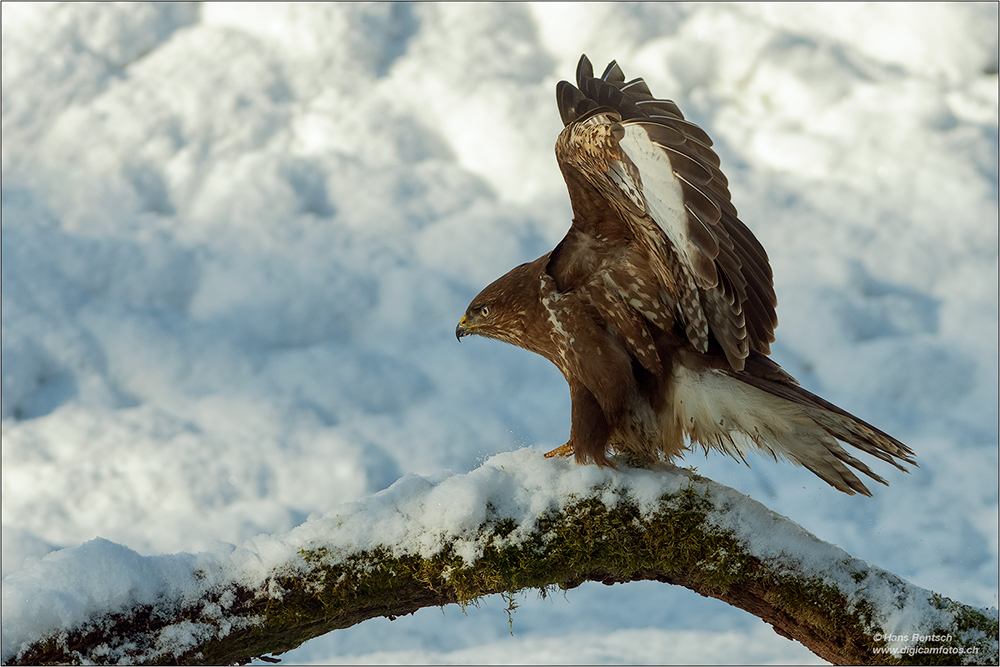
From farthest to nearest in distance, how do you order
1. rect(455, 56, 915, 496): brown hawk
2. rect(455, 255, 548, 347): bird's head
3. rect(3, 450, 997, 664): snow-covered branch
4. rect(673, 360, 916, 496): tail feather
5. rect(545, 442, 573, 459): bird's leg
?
rect(455, 255, 548, 347): bird's head < rect(545, 442, 573, 459): bird's leg < rect(673, 360, 916, 496): tail feather < rect(455, 56, 915, 496): brown hawk < rect(3, 450, 997, 664): snow-covered branch

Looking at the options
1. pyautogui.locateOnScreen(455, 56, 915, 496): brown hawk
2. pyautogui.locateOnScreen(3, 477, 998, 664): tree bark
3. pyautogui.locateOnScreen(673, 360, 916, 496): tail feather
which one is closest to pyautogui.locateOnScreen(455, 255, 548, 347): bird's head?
pyautogui.locateOnScreen(455, 56, 915, 496): brown hawk

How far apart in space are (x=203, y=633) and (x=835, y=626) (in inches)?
90.1

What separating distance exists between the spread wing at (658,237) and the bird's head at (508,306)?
18 centimetres

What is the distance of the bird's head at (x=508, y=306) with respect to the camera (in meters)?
3.81

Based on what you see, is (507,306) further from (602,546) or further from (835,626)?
(835,626)

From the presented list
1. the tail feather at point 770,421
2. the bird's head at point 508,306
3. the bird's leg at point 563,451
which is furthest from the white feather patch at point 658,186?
the bird's leg at point 563,451

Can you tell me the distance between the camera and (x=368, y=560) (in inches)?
116

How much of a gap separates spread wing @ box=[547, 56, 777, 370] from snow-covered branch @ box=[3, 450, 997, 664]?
0.70 metres

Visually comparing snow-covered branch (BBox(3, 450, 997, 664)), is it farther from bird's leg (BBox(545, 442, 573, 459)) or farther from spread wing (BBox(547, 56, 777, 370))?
spread wing (BBox(547, 56, 777, 370))

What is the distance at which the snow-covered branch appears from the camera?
8.64 feet

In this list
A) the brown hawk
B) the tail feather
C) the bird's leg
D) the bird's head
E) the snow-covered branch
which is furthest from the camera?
the bird's head

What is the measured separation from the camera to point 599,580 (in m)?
3.16

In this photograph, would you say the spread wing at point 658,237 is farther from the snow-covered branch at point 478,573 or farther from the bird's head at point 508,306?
the snow-covered branch at point 478,573

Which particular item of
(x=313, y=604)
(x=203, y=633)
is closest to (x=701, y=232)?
(x=313, y=604)
